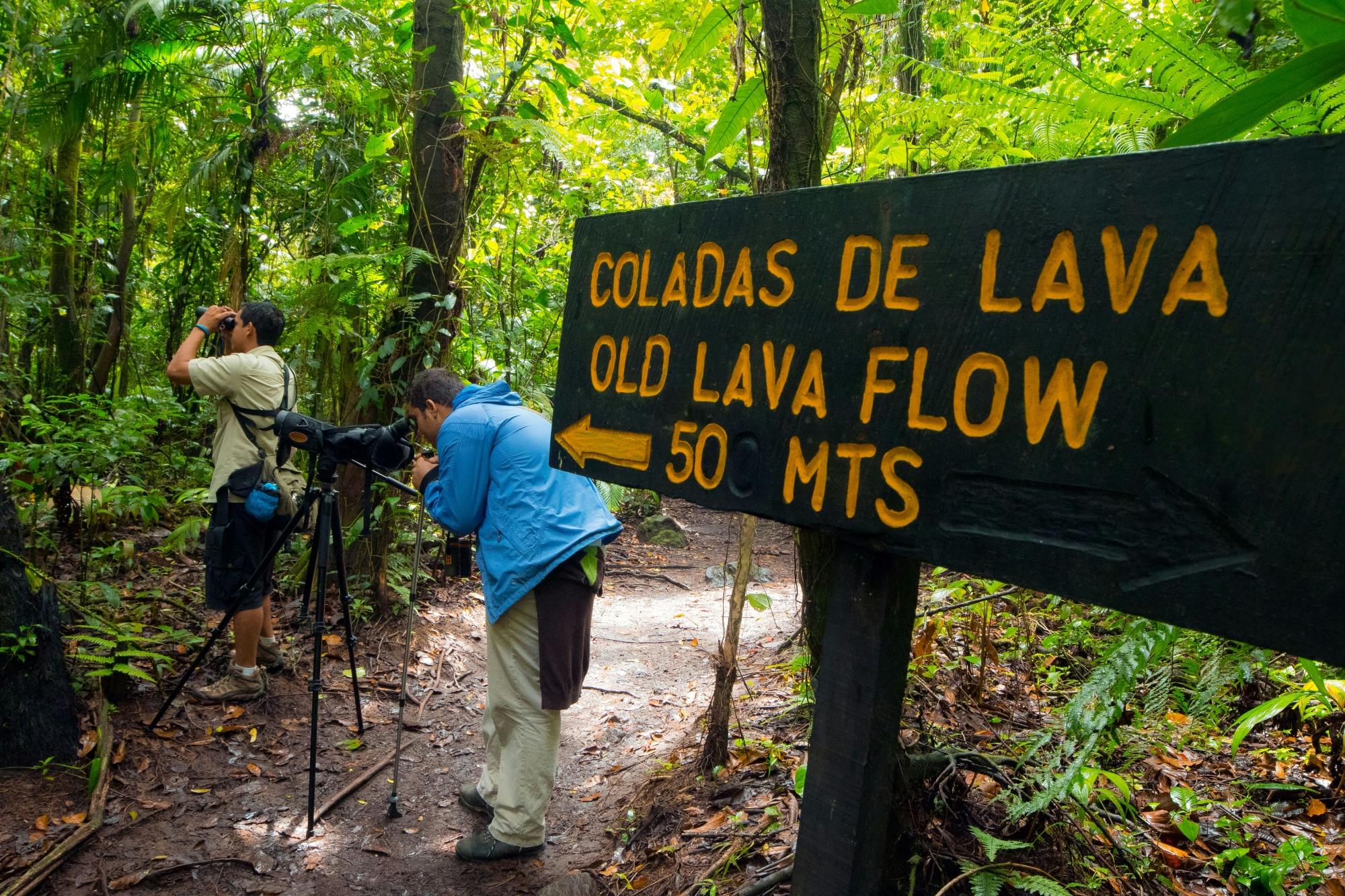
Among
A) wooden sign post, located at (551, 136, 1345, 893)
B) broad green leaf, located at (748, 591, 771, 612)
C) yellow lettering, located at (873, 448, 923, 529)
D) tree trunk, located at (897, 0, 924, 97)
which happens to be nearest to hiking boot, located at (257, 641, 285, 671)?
broad green leaf, located at (748, 591, 771, 612)

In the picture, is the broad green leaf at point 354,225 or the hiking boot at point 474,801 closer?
the hiking boot at point 474,801

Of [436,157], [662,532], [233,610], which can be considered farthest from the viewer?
[662,532]

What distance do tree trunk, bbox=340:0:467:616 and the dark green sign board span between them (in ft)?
13.0

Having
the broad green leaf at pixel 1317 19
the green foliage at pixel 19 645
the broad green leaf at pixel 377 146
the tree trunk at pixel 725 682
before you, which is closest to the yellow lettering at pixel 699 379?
the broad green leaf at pixel 1317 19

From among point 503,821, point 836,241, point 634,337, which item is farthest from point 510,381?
point 836,241

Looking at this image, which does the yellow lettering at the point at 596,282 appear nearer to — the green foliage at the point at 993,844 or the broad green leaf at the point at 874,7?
the broad green leaf at the point at 874,7

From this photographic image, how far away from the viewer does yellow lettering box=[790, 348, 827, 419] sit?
50.9 inches

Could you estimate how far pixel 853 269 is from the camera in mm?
1284

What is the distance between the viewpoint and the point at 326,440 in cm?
355

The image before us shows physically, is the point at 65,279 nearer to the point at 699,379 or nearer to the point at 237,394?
the point at 237,394

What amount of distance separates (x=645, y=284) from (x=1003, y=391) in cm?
74

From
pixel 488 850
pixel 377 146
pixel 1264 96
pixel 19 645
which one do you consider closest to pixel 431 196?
pixel 377 146

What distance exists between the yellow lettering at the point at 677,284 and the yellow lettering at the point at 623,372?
0.12m

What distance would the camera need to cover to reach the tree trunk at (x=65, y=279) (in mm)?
6965
